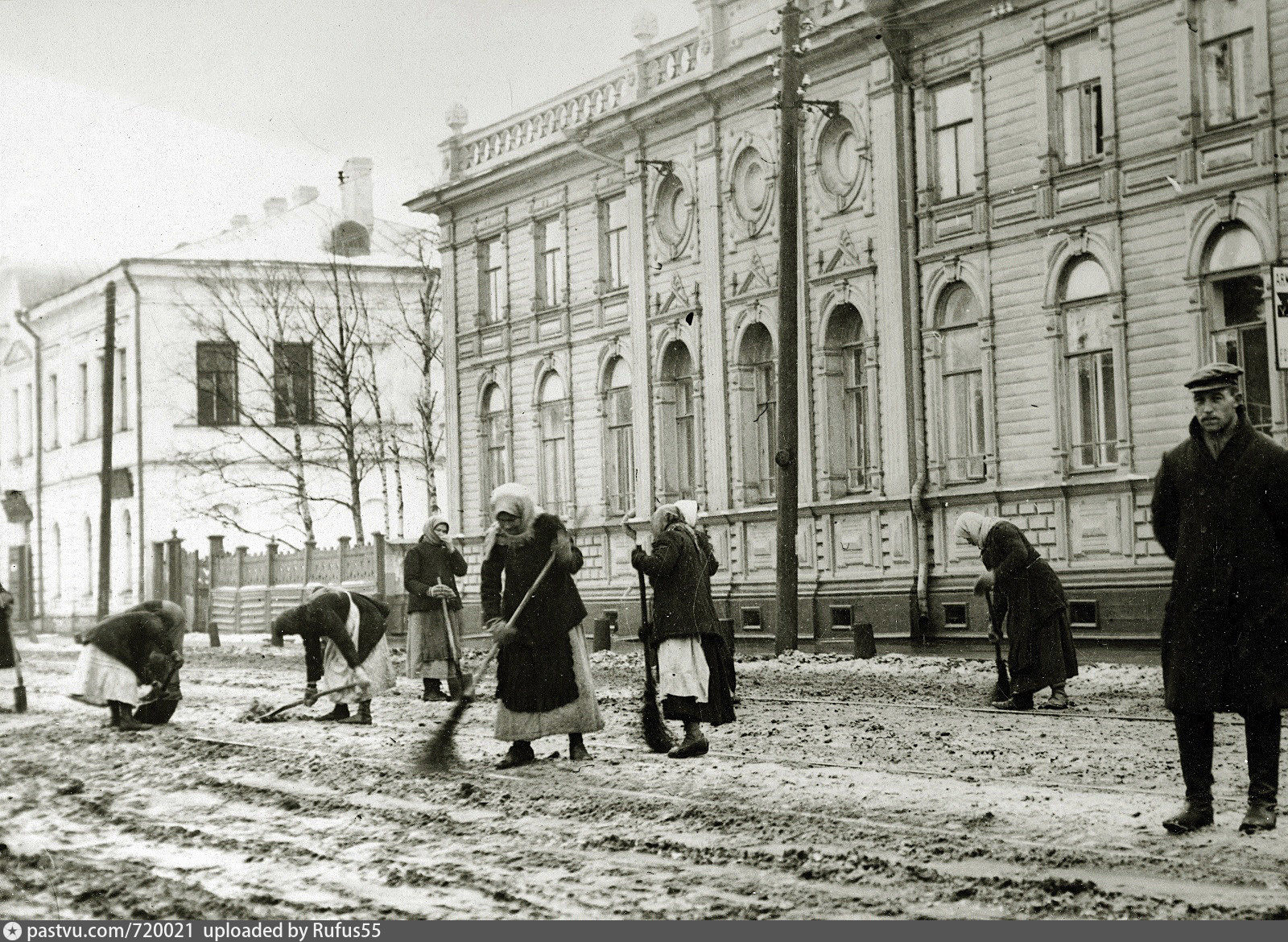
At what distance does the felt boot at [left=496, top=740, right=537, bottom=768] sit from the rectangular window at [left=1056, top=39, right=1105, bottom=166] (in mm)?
14358

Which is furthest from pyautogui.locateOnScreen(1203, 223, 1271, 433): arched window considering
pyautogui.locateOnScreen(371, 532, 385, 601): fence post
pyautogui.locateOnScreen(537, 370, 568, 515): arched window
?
pyautogui.locateOnScreen(371, 532, 385, 601): fence post

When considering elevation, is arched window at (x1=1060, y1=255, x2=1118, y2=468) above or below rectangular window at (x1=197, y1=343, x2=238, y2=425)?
below

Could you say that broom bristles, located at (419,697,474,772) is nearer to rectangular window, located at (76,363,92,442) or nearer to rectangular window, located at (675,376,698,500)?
rectangular window, located at (675,376,698,500)

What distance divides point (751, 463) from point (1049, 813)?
2055cm

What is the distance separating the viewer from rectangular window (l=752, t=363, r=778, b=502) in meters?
29.1

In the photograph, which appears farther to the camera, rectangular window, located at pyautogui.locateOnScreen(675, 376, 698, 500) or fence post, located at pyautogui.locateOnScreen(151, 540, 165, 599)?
fence post, located at pyautogui.locateOnScreen(151, 540, 165, 599)

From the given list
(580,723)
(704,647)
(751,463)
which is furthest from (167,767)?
(751,463)

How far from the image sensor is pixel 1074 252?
23.1m

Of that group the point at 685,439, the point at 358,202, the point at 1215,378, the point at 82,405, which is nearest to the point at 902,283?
the point at 685,439

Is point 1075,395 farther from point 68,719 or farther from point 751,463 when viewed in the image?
point 68,719

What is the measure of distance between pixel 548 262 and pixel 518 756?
77.7 feet

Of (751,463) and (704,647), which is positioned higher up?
(751,463)

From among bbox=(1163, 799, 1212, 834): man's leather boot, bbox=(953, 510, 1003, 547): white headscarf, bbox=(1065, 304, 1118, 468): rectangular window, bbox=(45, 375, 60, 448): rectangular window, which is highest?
bbox=(45, 375, 60, 448): rectangular window

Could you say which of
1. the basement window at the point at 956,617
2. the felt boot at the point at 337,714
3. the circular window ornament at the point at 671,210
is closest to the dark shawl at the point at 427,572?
the felt boot at the point at 337,714
